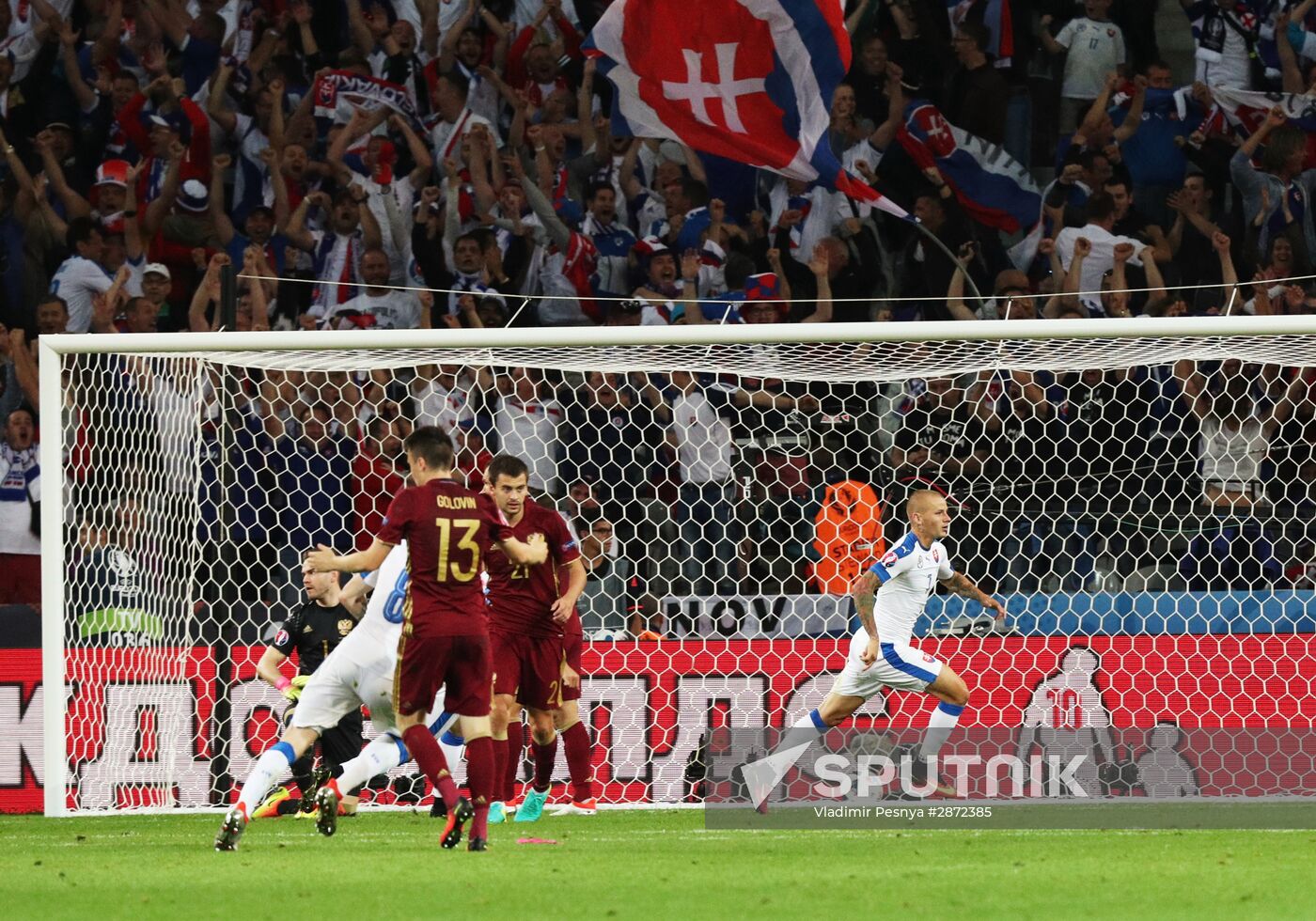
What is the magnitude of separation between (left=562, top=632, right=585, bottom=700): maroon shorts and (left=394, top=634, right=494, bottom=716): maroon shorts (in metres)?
1.81

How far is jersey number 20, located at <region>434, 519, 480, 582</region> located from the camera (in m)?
7.58

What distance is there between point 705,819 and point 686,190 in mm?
6193

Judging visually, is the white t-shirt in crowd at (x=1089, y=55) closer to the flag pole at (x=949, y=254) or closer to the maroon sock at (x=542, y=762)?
the flag pole at (x=949, y=254)

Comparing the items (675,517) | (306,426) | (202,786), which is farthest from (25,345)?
(675,517)

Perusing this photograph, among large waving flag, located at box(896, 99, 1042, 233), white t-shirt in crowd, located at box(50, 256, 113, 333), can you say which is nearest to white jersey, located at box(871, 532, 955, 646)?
large waving flag, located at box(896, 99, 1042, 233)

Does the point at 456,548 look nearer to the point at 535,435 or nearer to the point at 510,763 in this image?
the point at 510,763

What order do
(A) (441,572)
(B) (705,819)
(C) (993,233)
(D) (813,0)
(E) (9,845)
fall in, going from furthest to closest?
(C) (993,233) → (D) (813,0) → (B) (705,819) → (E) (9,845) → (A) (441,572)

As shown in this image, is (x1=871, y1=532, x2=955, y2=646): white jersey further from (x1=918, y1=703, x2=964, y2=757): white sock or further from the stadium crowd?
the stadium crowd

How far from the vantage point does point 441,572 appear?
7598 mm

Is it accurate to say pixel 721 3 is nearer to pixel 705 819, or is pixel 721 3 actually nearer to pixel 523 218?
pixel 523 218

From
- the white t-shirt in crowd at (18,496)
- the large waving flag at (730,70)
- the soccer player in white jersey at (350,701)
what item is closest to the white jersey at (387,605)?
the soccer player in white jersey at (350,701)

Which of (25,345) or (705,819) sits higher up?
(25,345)

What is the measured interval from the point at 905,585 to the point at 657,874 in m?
3.46

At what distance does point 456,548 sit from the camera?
7.61 meters
